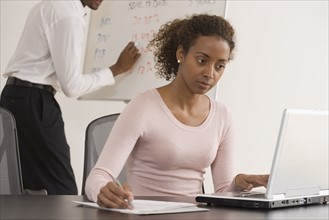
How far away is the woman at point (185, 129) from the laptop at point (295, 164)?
272mm

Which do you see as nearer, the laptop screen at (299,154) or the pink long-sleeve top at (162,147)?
the laptop screen at (299,154)

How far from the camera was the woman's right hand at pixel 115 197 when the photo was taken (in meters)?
1.38

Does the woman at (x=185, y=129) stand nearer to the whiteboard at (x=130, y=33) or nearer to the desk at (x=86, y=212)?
the desk at (x=86, y=212)

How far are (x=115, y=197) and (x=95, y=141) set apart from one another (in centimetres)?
85

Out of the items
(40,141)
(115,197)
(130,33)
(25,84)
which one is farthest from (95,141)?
(130,33)

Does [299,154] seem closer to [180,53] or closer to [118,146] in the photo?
[118,146]

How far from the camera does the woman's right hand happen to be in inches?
54.4

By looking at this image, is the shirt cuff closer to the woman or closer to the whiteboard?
the whiteboard

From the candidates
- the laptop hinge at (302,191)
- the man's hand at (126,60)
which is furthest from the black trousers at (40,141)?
the laptop hinge at (302,191)

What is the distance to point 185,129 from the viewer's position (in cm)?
199

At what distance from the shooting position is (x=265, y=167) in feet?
12.6

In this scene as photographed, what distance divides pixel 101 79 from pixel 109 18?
1.61 ft

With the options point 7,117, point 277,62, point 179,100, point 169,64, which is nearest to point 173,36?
point 169,64

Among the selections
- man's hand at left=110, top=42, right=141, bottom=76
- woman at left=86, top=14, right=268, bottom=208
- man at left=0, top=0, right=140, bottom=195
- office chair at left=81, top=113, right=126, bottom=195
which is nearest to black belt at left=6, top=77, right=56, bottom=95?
man at left=0, top=0, right=140, bottom=195
